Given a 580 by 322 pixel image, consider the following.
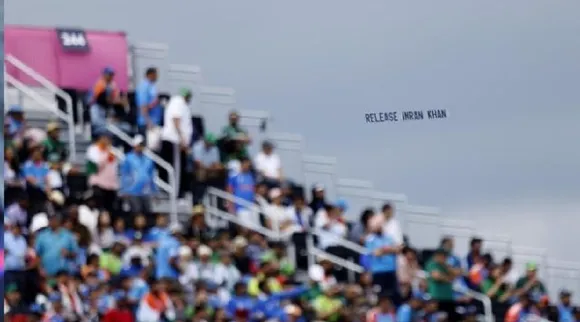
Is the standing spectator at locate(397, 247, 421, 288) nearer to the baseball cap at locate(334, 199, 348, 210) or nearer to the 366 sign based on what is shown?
the baseball cap at locate(334, 199, 348, 210)

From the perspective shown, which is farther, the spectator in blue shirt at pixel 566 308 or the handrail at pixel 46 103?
the spectator in blue shirt at pixel 566 308

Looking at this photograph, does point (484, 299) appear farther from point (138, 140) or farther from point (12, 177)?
point (12, 177)

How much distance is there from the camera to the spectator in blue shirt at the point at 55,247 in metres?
12.1

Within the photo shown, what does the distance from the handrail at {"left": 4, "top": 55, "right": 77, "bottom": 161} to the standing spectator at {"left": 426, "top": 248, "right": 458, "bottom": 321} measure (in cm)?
394

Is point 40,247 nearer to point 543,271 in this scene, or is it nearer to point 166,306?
point 166,306

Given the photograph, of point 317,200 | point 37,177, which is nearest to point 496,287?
point 317,200

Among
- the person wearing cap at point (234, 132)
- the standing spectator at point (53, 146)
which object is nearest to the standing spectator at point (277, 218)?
the person wearing cap at point (234, 132)

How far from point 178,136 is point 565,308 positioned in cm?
562

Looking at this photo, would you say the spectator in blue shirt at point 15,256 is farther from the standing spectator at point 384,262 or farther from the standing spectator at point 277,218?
the standing spectator at point 384,262

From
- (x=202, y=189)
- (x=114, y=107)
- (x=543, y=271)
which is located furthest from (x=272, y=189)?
(x=543, y=271)

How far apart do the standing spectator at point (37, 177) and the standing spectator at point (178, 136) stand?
6.36 ft

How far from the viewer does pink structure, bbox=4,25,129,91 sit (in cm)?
1689

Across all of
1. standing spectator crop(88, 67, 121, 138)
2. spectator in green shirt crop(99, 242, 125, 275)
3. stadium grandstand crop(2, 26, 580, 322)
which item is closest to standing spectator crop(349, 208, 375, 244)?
stadium grandstand crop(2, 26, 580, 322)

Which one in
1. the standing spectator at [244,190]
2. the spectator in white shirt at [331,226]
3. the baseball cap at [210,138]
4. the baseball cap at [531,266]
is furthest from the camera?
the baseball cap at [531,266]
